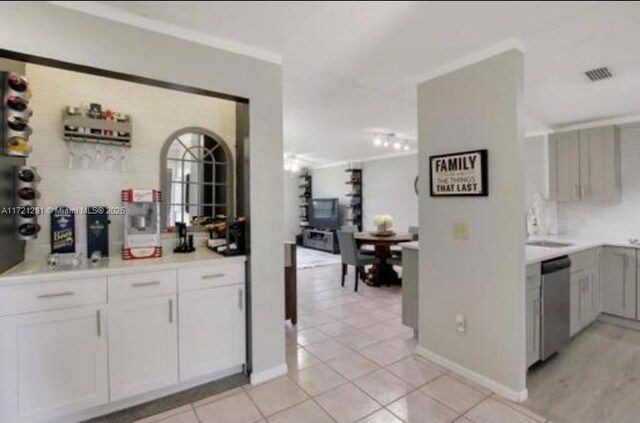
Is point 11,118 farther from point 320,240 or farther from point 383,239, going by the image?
point 320,240

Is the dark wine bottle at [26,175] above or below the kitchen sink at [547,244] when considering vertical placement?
above

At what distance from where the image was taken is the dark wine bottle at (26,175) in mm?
2096

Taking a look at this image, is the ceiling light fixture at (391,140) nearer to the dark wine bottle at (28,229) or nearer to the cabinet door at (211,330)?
the cabinet door at (211,330)

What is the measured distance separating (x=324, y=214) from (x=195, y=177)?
19.9 feet

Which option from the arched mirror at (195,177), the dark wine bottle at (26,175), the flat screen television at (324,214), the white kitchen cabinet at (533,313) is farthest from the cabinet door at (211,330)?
the flat screen television at (324,214)

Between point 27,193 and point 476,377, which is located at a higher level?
point 27,193

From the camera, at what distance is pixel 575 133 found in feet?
13.6

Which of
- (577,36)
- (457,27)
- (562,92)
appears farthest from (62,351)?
(562,92)

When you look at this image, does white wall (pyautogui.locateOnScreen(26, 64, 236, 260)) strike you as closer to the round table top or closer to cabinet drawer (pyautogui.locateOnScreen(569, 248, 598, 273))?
the round table top

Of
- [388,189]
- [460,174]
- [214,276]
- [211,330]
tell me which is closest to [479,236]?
[460,174]

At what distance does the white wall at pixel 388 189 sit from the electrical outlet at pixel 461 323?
4.55 meters

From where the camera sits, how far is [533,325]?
252 cm

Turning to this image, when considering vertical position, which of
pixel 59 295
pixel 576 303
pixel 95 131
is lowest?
pixel 576 303

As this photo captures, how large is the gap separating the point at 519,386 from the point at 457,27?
2372mm
